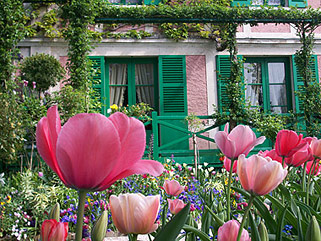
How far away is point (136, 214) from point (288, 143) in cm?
61

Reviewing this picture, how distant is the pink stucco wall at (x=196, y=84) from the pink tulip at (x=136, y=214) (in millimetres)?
8196

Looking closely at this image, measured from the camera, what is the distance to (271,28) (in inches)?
367

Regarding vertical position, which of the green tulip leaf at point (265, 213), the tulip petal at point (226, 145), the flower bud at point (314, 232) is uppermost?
the tulip petal at point (226, 145)

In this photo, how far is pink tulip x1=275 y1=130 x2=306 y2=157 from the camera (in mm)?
951

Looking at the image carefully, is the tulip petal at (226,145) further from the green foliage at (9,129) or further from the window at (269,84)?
the window at (269,84)

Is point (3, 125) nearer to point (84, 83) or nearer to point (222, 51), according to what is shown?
point (84, 83)

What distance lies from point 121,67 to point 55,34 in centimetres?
184

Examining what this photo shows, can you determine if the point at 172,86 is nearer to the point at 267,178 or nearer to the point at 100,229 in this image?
the point at 267,178

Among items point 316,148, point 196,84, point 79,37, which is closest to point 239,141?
point 316,148

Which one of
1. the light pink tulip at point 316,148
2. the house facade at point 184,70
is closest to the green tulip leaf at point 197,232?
the light pink tulip at point 316,148

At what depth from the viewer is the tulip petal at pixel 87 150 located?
0.39 m

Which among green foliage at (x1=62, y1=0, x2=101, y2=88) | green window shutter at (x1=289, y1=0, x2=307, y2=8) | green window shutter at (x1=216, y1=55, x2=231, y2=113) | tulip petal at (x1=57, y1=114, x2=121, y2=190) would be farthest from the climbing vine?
tulip petal at (x1=57, y1=114, x2=121, y2=190)

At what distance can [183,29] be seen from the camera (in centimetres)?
888

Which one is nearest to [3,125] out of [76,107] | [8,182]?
[8,182]
